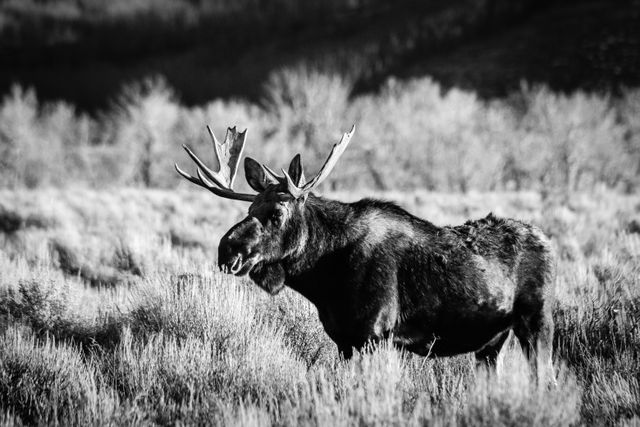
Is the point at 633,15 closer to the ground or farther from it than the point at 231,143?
farther from it

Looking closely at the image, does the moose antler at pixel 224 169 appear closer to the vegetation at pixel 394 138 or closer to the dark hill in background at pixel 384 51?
the vegetation at pixel 394 138

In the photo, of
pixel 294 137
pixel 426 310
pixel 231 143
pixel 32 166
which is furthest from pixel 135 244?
pixel 32 166

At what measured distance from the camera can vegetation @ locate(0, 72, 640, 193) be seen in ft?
146

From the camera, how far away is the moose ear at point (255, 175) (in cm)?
441

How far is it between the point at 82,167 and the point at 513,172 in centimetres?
4478

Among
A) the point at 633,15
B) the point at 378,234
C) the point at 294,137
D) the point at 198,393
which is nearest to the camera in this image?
the point at 198,393

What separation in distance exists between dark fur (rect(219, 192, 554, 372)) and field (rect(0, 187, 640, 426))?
28 centimetres

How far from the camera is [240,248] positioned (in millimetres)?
3891

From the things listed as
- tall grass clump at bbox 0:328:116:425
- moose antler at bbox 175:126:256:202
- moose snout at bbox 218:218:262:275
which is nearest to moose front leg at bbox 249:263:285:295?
moose snout at bbox 218:218:262:275

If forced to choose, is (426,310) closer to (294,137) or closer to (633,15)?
(294,137)

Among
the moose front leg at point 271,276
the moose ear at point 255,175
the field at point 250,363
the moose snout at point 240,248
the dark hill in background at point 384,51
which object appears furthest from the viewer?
the dark hill in background at point 384,51

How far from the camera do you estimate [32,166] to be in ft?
164

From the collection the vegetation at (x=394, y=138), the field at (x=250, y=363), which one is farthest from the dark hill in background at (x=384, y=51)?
the field at (x=250, y=363)

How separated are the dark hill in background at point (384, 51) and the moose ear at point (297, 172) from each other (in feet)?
239
